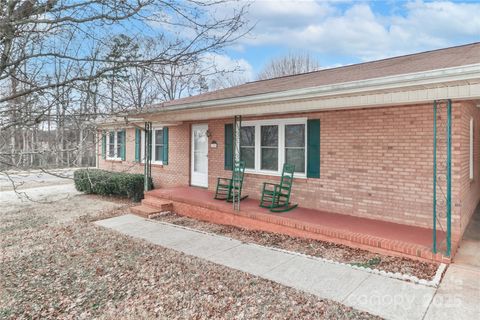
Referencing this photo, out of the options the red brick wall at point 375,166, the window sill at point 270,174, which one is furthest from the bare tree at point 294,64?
the red brick wall at point 375,166

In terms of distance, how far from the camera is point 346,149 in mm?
6242

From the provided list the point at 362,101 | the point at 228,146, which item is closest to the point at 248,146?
the point at 228,146

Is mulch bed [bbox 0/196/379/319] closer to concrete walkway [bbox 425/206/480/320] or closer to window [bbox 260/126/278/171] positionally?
concrete walkway [bbox 425/206/480/320]

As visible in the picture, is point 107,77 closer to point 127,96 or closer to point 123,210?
point 127,96

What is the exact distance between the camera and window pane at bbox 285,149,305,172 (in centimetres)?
700

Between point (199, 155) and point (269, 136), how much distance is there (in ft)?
9.47

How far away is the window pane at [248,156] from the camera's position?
8.00 m

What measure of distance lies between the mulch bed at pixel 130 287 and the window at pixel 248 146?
3515 mm

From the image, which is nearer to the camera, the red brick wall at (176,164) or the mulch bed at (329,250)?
the mulch bed at (329,250)

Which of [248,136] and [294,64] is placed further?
[294,64]

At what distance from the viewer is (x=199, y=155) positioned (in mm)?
9641

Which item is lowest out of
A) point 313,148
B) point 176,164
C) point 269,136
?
point 176,164

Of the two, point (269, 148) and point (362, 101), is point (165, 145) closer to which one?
point (269, 148)

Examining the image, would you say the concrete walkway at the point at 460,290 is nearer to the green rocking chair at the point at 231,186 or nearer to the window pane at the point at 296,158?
the window pane at the point at 296,158
